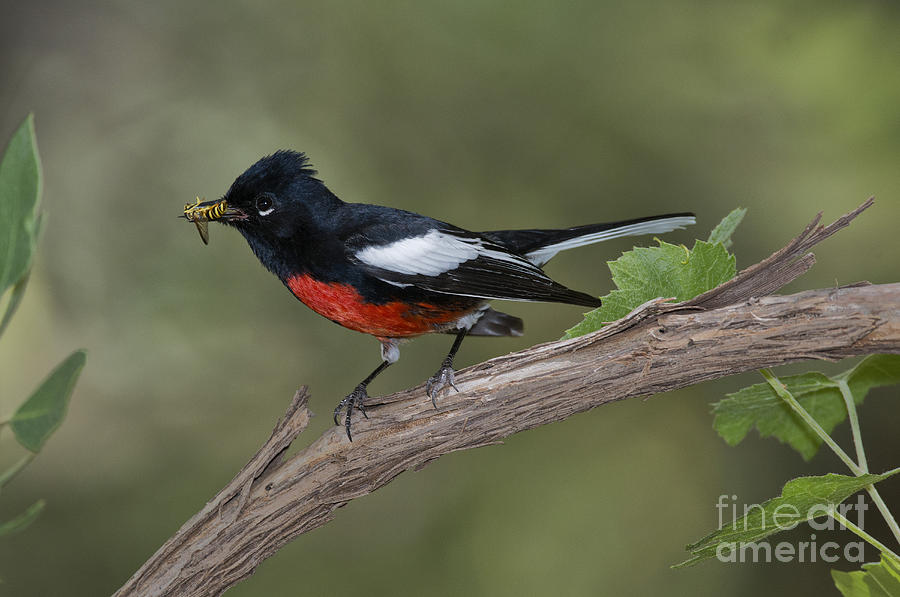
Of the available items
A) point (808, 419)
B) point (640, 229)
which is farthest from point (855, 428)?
point (640, 229)

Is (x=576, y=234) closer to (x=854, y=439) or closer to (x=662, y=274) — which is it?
(x=662, y=274)

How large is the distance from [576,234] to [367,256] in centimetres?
55

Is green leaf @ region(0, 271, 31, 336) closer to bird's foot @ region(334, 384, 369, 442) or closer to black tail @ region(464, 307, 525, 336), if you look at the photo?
bird's foot @ region(334, 384, 369, 442)

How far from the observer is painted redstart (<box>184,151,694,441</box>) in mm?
1565

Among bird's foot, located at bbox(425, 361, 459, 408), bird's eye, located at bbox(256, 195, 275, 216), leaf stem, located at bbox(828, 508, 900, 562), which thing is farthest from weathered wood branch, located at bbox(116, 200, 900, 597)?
bird's eye, located at bbox(256, 195, 275, 216)

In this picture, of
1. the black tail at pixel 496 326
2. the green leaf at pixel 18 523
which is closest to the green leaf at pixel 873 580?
the green leaf at pixel 18 523

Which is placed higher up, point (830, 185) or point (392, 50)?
point (392, 50)

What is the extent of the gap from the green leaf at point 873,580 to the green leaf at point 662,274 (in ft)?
1.51

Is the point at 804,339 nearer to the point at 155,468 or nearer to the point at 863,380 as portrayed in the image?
the point at 863,380

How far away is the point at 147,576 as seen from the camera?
1.32 meters

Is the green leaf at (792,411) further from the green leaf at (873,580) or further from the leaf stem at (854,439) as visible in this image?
the green leaf at (873,580)

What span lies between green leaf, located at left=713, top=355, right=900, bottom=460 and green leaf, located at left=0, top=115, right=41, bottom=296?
3.43ft

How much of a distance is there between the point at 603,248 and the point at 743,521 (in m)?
2.02

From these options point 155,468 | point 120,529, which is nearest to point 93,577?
point 120,529
